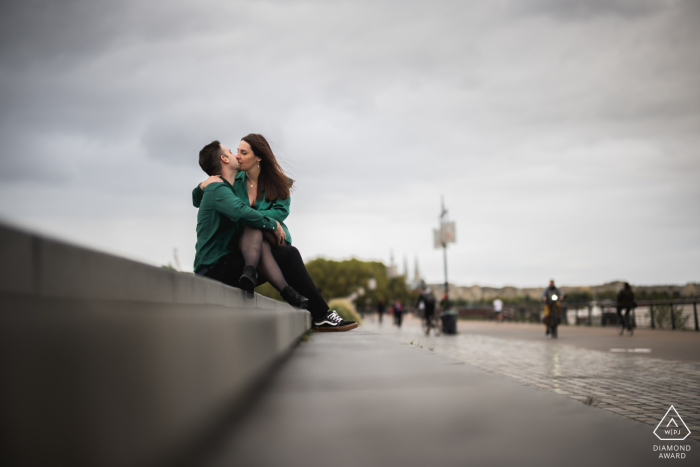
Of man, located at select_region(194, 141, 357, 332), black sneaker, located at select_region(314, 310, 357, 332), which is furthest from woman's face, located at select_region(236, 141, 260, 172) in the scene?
black sneaker, located at select_region(314, 310, 357, 332)

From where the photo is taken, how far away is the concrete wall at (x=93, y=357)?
0.79 meters

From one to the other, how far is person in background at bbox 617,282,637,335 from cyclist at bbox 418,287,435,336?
6.99 m

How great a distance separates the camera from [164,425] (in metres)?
1.40

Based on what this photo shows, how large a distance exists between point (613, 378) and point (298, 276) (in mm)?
5375

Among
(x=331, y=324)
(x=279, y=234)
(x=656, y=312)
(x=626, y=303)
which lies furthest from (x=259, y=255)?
(x=656, y=312)

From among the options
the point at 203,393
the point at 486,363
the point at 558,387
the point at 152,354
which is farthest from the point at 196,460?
the point at 486,363

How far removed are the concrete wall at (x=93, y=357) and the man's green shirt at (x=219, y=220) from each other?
1.81 meters

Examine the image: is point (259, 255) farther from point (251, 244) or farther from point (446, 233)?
point (446, 233)

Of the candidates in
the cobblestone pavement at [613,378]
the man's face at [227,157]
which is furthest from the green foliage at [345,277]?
the man's face at [227,157]

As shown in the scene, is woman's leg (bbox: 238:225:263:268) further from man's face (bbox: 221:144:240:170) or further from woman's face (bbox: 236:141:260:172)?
woman's face (bbox: 236:141:260:172)

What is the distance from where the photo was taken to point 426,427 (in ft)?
6.75

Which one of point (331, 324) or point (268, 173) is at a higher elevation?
point (268, 173)

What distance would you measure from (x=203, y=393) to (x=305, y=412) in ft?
2.08

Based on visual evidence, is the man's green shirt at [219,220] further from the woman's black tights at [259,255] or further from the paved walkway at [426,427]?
the paved walkway at [426,427]
